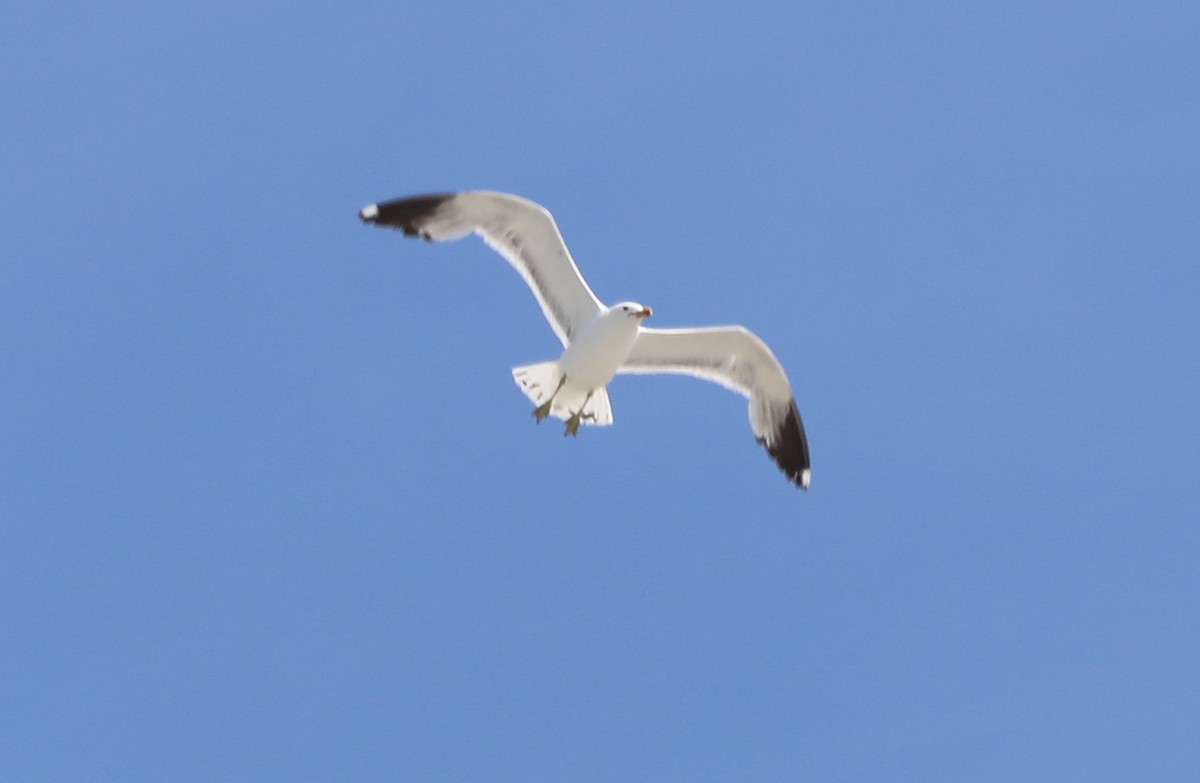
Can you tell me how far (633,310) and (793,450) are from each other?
242 centimetres

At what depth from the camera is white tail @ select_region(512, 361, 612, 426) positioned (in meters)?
17.2

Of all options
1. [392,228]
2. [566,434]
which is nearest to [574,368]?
[566,434]

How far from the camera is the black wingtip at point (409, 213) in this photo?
1680 centimetres

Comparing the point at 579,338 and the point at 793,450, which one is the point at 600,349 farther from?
the point at 793,450


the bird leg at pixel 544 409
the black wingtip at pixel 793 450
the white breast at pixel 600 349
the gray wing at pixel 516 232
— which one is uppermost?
the black wingtip at pixel 793 450

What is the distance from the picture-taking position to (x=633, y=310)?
55.0ft

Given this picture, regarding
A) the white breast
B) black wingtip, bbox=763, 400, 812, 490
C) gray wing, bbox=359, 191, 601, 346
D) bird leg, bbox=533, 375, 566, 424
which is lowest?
bird leg, bbox=533, 375, 566, 424

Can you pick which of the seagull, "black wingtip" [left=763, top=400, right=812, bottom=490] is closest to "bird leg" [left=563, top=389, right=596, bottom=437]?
the seagull

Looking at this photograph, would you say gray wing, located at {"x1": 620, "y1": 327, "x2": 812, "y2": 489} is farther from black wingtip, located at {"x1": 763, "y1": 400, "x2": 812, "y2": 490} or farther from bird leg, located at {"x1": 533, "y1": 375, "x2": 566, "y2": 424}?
bird leg, located at {"x1": 533, "y1": 375, "x2": 566, "y2": 424}

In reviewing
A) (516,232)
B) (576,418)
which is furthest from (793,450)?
(516,232)

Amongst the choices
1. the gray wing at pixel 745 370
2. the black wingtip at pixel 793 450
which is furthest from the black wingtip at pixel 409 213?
the black wingtip at pixel 793 450

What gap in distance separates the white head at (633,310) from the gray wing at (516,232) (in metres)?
0.42

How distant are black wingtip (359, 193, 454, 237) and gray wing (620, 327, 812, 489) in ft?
6.67

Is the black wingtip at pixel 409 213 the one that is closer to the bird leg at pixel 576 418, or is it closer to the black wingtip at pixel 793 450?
the bird leg at pixel 576 418
